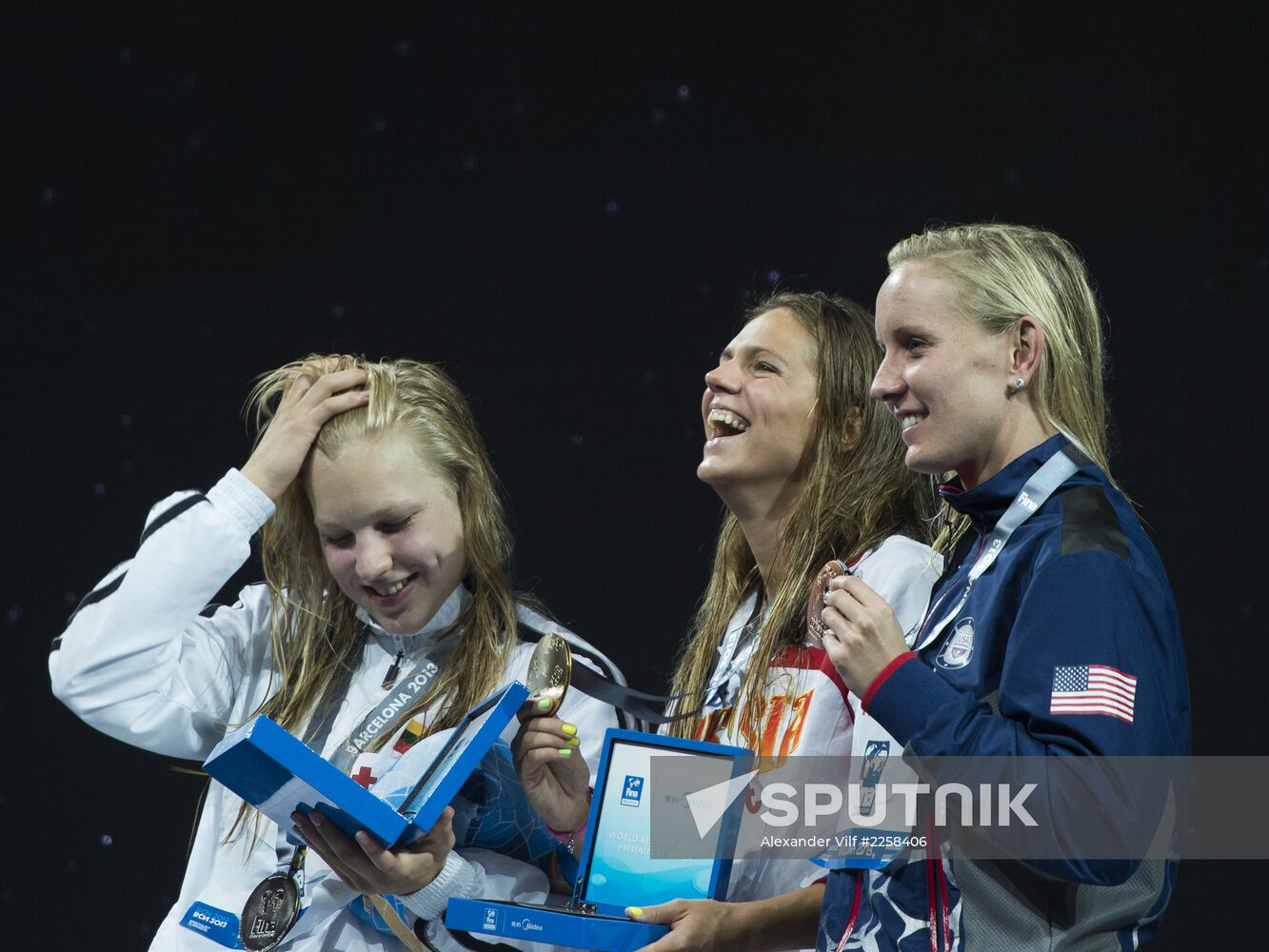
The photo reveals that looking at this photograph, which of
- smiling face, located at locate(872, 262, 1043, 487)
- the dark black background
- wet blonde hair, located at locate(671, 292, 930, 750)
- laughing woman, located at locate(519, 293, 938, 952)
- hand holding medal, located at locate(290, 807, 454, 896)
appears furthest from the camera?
the dark black background

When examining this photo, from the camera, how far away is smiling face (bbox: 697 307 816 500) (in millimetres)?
2107

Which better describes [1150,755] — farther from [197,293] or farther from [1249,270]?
[197,293]

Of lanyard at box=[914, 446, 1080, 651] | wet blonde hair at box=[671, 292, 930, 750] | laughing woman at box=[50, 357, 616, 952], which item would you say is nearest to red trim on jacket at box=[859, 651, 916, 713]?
lanyard at box=[914, 446, 1080, 651]

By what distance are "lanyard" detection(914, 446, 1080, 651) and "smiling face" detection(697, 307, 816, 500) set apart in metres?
0.63

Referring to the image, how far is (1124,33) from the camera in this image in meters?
2.90

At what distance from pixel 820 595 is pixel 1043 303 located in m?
0.42

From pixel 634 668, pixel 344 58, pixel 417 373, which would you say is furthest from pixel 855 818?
pixel 344 58

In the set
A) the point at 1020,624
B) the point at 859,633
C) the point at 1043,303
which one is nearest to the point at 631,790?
the point at 859,633

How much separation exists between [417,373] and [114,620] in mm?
596

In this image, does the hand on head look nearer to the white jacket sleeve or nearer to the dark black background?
the white jacket sleeve

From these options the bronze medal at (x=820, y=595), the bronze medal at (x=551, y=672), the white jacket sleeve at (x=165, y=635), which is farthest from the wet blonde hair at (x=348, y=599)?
the bronze medal at (x=820, y=595)

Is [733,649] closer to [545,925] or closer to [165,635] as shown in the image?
[545,925]

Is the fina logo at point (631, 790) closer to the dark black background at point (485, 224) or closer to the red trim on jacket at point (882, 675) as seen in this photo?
the red trim on jacket at point (882, 675)

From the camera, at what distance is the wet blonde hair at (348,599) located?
83.0 inches
